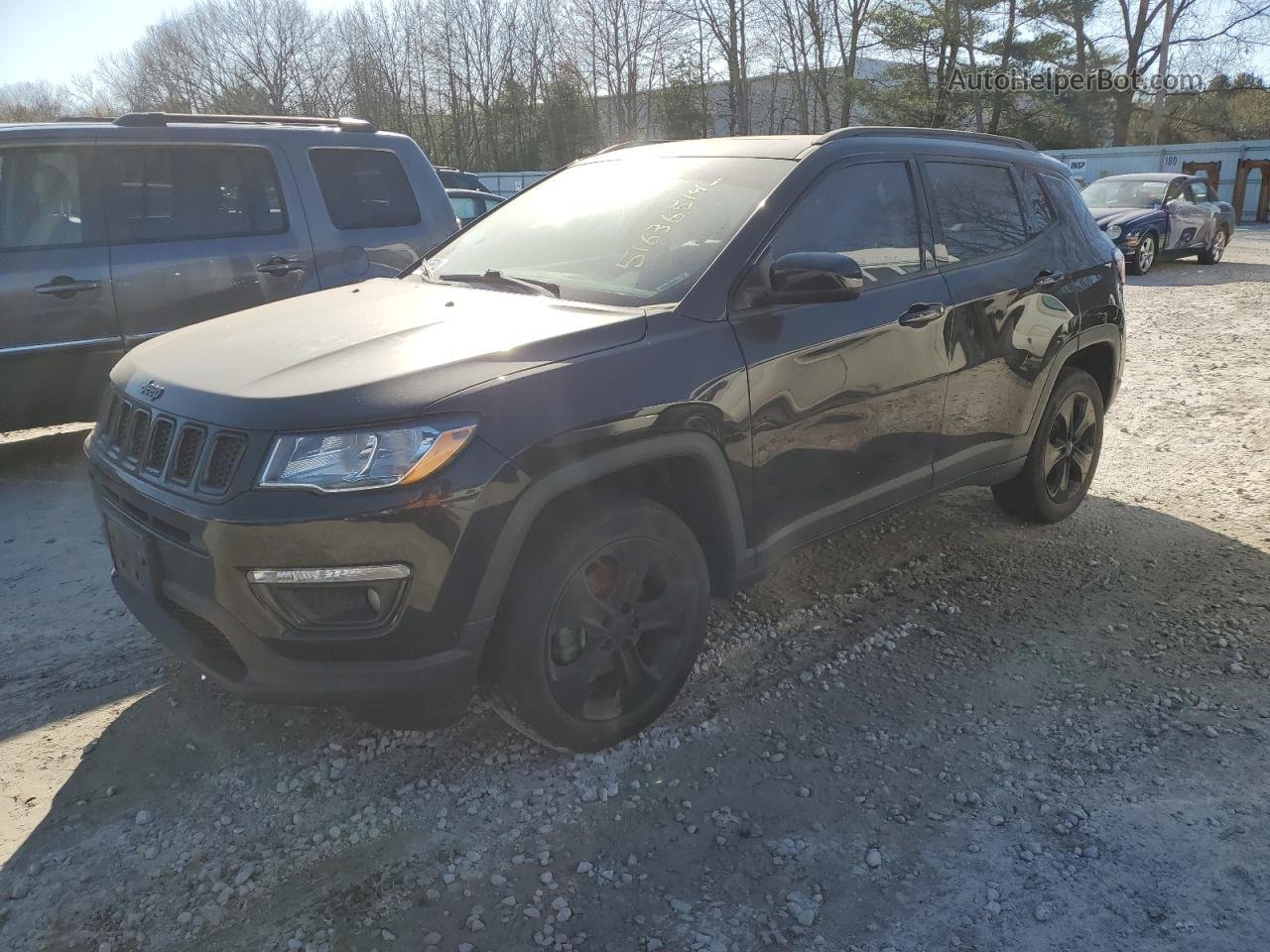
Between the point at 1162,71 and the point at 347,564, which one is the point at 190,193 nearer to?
the point at 347,564

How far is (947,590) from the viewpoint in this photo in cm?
407

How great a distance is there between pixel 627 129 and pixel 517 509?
169 feet

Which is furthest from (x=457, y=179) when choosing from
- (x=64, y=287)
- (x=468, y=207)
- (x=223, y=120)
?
(x=64, y=287)

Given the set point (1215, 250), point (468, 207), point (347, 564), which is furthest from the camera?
point (1215, 250)

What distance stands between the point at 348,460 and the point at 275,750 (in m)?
1.18

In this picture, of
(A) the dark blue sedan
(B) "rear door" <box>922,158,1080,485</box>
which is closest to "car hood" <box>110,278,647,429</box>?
(B) "rear door" <box>922,158,1080,485</box>

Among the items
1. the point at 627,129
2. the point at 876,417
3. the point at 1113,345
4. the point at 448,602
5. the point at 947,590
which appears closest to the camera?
the point at 448,602

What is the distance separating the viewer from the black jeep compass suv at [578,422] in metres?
2.33

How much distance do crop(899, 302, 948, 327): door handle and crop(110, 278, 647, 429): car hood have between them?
120 centimetres

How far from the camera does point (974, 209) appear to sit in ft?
13.2

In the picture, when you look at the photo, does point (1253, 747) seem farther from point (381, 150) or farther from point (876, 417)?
point (381, 150)

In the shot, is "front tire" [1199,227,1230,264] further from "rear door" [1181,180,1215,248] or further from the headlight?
the headlight

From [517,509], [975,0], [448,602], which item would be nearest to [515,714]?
[448,602]

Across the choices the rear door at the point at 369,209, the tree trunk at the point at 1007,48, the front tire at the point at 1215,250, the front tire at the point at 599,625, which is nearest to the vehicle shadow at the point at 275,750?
the front tire at the point at 599,625
